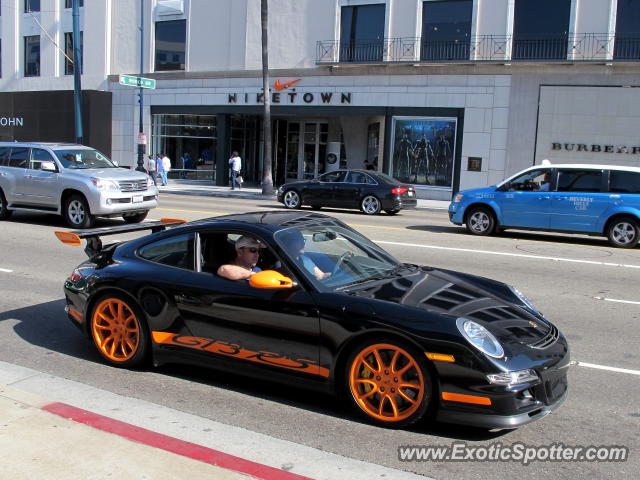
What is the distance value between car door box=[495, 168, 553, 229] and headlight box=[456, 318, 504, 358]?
1095 centimetres

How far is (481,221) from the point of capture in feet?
50.1

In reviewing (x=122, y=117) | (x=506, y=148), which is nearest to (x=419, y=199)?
(x=506, y=148)

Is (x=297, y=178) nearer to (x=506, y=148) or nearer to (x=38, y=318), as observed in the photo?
(x=506, y=148)

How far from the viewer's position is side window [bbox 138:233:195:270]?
5344mm

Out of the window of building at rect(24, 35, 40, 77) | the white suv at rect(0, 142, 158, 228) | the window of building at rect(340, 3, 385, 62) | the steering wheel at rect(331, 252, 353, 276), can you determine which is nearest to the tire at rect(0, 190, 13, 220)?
the white suv at rect(0, 142, 158, 228)

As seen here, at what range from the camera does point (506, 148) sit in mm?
26266

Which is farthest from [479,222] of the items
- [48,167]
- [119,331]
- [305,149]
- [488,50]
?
[305,149]

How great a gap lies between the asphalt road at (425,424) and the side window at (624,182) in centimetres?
286

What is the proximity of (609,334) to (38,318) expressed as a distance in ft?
20.8

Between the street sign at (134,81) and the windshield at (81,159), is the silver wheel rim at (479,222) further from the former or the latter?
the street sign at (134,81)

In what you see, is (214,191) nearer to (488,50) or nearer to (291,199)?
(291,199)

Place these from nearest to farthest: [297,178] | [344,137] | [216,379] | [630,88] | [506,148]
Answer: [216,379] < [630,88] < [506,148] < [344,137] < [297,178]

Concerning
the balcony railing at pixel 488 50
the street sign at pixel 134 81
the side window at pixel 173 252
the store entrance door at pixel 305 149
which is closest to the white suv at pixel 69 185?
the side window at pixel 173 252

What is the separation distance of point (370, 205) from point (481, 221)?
213 inches
